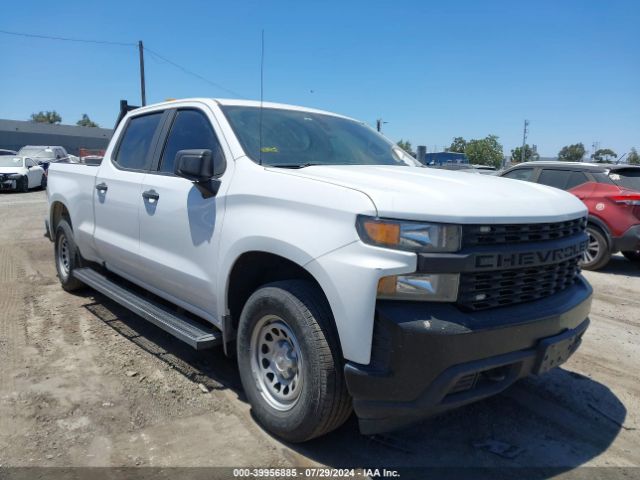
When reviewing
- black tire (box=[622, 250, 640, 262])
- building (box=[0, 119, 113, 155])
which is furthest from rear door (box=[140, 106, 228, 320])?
building (box=[0, 119, 113, 155])

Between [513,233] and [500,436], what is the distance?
133cm

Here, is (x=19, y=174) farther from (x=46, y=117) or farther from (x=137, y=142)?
(x=46, y=117)

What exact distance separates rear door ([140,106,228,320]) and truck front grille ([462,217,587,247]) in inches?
62.3

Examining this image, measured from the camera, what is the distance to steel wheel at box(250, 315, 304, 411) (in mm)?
2906

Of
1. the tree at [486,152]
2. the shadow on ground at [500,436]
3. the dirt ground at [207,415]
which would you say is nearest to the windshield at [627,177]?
the dirt ground at [207,415]

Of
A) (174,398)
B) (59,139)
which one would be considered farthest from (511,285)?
(59,139)

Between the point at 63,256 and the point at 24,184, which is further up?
the point at 63,256

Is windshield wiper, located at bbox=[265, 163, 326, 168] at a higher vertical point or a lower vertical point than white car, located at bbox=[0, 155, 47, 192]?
higher

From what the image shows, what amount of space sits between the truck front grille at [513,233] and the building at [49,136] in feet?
178

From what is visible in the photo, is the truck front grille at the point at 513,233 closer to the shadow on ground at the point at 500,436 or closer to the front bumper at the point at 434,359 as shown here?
the front bumper at the point at 434,359

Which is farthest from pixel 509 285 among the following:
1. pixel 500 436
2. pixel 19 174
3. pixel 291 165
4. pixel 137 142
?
pixel 19 174

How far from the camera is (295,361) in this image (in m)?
2.92

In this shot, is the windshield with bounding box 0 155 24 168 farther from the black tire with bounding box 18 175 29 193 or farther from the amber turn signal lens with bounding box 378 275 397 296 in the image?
the amber turn signal lens with bounding box 378 275 397 296

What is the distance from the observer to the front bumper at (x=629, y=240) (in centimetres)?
773
